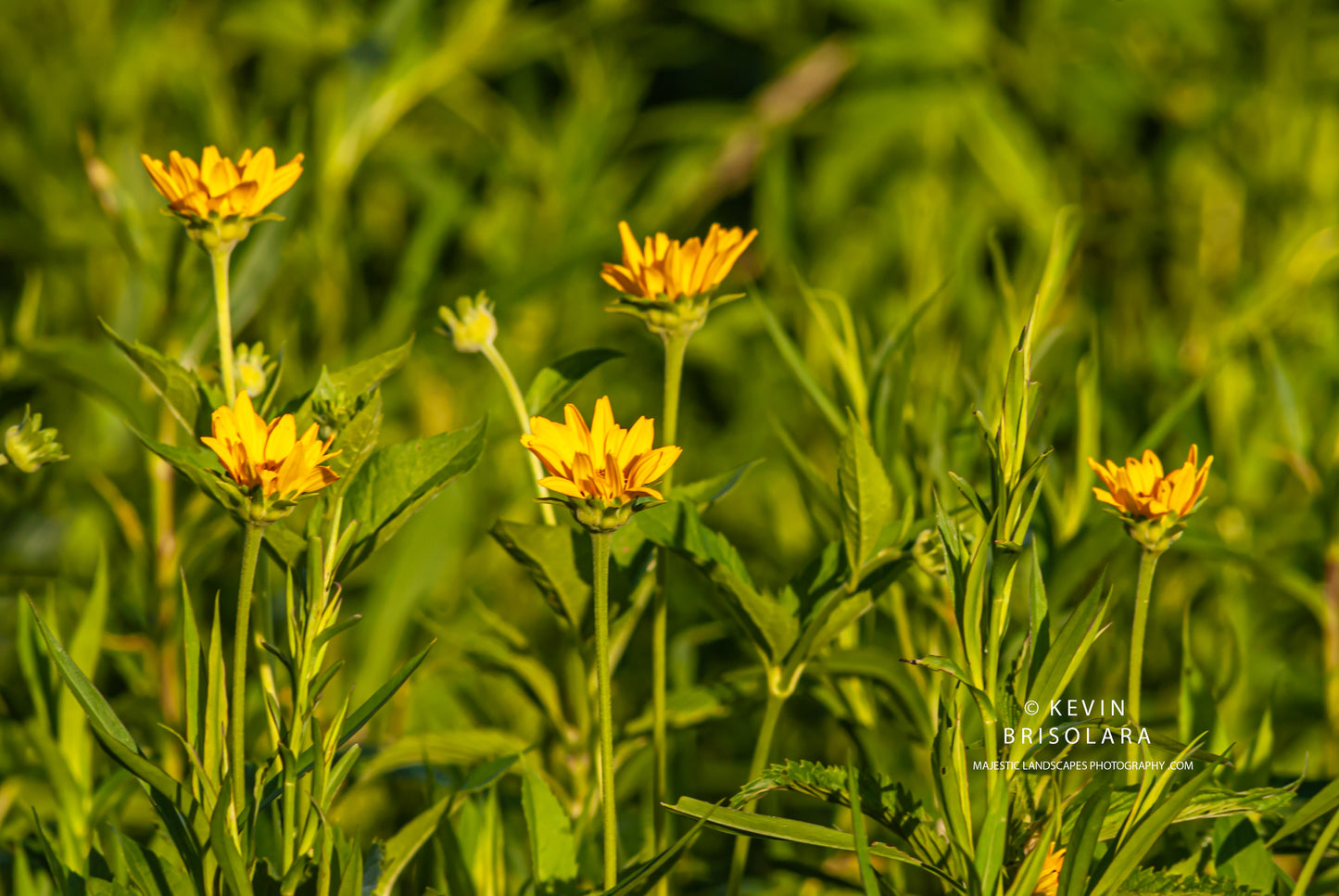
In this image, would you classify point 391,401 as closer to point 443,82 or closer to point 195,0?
point 443,82

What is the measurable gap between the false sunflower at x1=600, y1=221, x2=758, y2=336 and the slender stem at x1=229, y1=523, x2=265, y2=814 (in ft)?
0.46

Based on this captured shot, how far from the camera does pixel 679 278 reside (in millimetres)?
382

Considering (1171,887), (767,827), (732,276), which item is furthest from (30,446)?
(732,276)

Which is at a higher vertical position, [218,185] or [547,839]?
[218,185]

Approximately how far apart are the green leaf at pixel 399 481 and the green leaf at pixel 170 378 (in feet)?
0.22

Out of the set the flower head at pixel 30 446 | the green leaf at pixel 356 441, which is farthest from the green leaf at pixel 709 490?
the flower head at pixel 30 446

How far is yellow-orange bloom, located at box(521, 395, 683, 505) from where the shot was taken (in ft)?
1.06

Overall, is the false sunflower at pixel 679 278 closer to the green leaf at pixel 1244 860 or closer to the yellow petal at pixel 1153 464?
the yellow petal at pixel 1153 464

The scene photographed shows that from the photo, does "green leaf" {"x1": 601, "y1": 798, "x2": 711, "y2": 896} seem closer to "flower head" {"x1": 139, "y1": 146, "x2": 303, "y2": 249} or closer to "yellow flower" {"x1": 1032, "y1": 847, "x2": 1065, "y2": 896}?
"yellow flower" {"x1": 1032, "y1": 847, "x2": 1065, "y2": 896}

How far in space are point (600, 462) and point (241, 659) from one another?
0.37 ft

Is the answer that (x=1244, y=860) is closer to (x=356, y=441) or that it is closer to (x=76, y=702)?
(x=356, y=441)

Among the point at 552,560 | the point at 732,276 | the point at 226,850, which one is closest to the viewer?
the point at 226,850

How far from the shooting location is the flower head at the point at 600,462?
323 millimetres

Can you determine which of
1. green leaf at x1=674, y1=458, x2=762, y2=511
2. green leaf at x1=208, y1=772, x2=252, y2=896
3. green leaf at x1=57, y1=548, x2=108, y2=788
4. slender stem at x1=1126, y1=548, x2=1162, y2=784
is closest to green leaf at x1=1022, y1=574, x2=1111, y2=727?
slender stem at x1=1126, y1=548, x2=1162, y2=784
